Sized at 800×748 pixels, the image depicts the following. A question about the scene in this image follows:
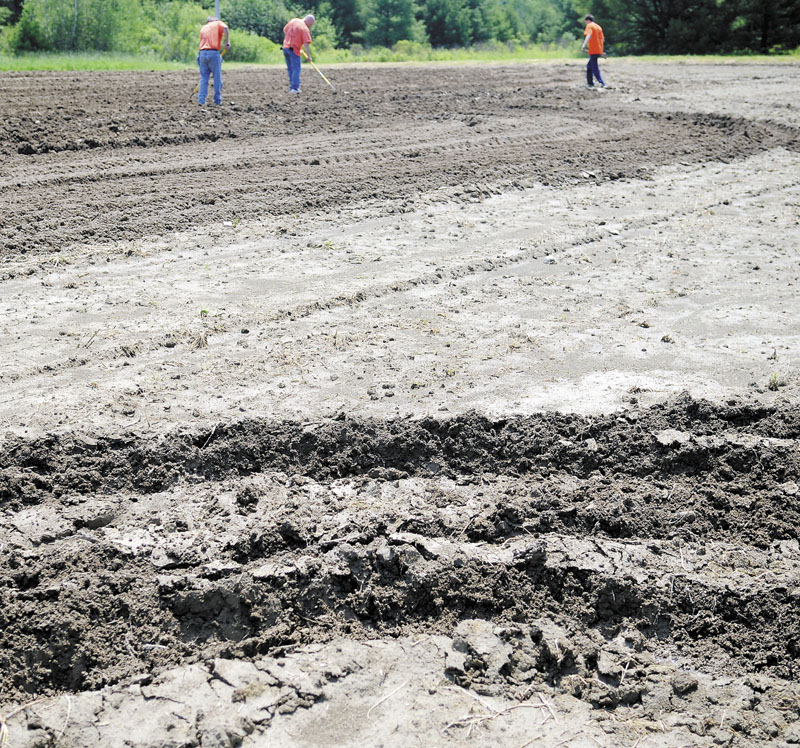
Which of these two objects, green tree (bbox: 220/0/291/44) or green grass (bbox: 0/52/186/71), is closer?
green grass (bbox: 0/52/186/71)

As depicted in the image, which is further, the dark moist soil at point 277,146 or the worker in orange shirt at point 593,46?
the worker in orange shirt at point 593,46

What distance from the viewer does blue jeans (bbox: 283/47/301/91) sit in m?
18.5

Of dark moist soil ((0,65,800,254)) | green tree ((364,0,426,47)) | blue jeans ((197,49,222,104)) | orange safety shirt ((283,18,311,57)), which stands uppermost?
green tree ((364,0,426,47))

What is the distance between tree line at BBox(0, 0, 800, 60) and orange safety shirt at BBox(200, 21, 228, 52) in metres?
13.1

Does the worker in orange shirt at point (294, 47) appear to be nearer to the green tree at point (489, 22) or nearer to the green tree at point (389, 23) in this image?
the green tree at point (389, 23)

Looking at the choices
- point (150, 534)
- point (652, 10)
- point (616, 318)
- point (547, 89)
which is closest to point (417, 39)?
point (652, 10)

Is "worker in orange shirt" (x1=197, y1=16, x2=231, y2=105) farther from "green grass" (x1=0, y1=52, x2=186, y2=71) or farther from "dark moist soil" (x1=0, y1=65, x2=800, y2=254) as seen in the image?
"green grass" (x1=0, y1=52, x2=186, y2=71)

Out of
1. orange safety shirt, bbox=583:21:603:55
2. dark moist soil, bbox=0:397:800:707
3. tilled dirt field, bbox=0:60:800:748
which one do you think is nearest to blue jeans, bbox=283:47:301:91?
orange safety shirt, bbox=583:21:603:55

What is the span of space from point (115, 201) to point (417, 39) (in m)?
45.6

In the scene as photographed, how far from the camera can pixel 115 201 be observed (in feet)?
33.2

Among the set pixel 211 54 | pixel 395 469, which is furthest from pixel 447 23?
pixel 395 469

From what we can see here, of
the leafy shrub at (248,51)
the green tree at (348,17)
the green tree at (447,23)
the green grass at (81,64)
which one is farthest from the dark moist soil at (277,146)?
the green tree at (447,23)

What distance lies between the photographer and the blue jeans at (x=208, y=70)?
16.3 meters

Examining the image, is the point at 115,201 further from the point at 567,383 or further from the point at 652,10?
the point at 652,10
